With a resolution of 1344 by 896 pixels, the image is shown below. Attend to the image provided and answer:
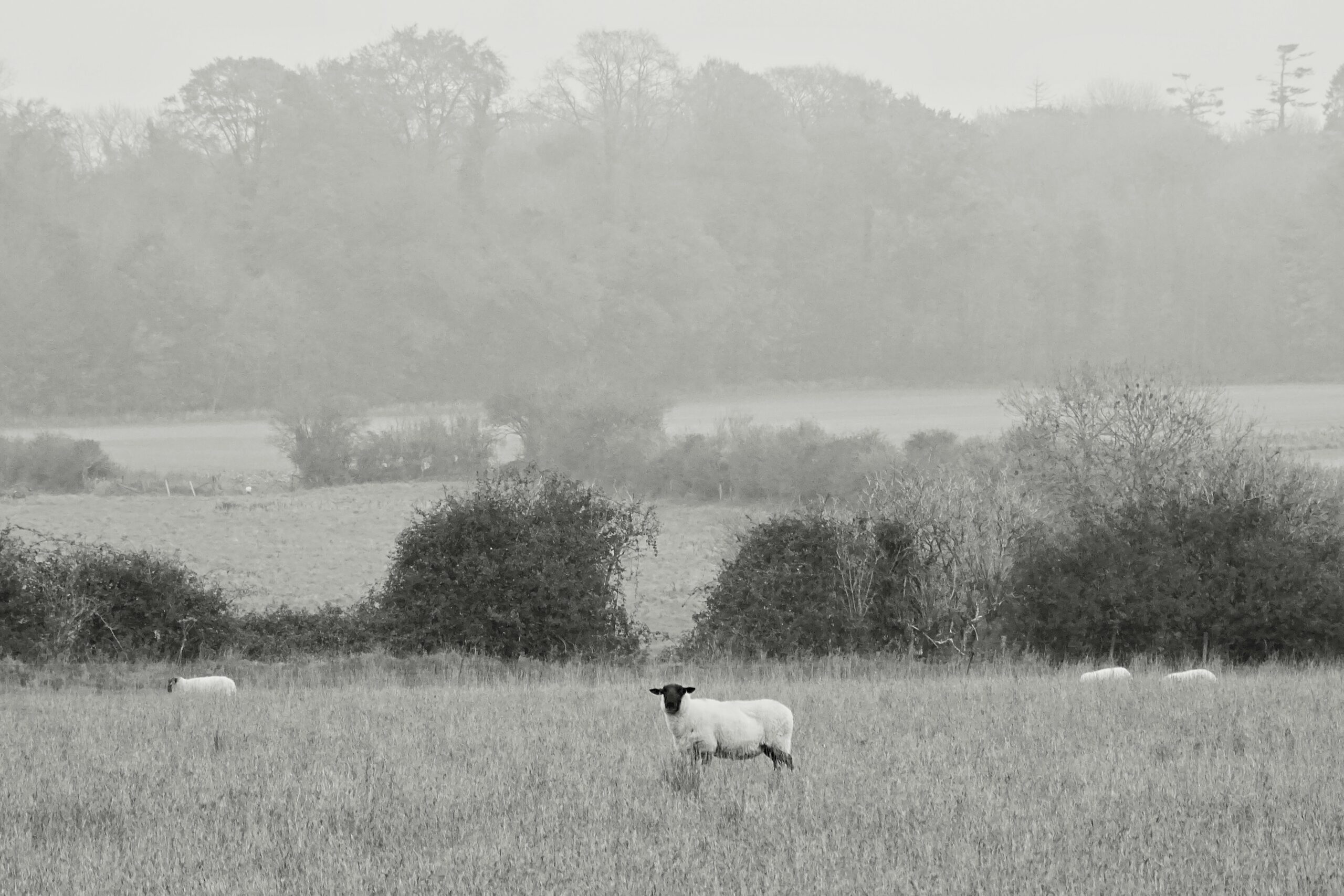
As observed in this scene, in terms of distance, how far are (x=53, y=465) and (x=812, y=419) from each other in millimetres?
26955

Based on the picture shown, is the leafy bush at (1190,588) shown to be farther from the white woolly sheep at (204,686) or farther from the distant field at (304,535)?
the white woolly sheep at (204,686)

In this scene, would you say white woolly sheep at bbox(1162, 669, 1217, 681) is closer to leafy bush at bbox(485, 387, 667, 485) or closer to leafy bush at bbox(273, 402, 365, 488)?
leafy bush at bbox(485, 387, 667, 485)

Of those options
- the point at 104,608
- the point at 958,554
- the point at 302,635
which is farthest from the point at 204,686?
the point at 958,554

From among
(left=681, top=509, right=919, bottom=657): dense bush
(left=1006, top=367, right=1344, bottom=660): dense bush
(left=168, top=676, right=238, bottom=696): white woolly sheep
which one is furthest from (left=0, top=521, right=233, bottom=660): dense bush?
(left=1006, top=367, right=1344, bottom=660): dense bush

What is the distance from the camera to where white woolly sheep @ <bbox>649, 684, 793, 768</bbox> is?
10.3 metres

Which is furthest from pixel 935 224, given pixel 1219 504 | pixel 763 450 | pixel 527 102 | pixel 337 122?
pixel 1219 504

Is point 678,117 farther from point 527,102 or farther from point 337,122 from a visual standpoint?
point 337,122

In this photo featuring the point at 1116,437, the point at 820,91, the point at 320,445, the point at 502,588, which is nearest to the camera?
the point at 502,588

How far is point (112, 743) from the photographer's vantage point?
12727 mm

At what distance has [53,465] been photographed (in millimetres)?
49281

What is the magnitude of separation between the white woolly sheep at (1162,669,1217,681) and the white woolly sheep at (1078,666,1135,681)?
1.65ft

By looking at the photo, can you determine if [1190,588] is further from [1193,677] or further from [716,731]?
[716,731]

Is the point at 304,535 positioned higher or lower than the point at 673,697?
lower

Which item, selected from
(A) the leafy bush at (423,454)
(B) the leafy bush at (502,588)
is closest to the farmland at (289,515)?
(A) the leafy bush at (423,454)
